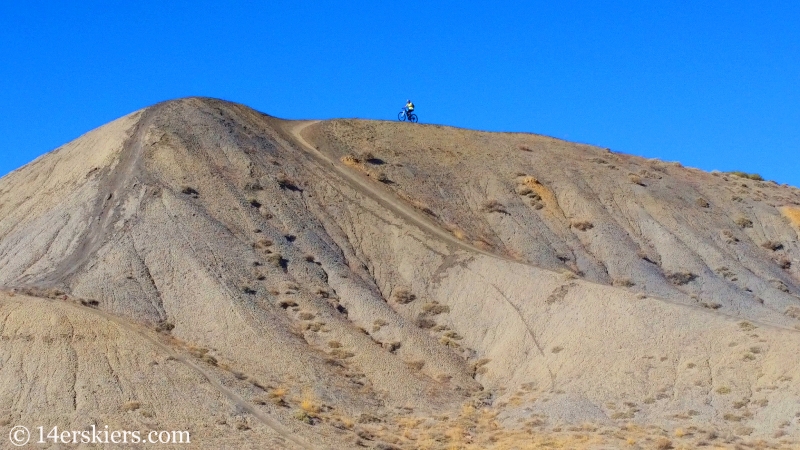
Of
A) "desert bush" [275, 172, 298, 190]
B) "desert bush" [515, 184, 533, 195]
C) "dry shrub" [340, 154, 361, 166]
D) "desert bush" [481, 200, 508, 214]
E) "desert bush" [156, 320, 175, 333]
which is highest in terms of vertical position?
"dry shrub" [340, 154, 361, 166]

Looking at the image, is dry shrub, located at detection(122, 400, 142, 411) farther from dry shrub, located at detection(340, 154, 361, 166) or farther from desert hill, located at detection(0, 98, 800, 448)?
dry shrub, located at detection(340, 154, 361, 166)

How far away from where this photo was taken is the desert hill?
36156mm

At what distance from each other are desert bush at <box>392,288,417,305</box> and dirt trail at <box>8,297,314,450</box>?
12164mm

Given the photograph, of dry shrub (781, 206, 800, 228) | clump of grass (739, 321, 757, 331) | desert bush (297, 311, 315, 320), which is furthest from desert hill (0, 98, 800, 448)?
clump of grass (739, 321, 757, 331)

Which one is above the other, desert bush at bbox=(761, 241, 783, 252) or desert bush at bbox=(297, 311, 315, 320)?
desert bush at bbox=(761, 241, 783, 252)

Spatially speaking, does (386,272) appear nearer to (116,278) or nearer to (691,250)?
(116,278)

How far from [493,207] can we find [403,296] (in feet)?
42.4

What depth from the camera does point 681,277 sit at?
54438 mm

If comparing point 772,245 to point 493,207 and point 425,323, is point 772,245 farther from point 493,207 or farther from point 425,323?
point 425,323

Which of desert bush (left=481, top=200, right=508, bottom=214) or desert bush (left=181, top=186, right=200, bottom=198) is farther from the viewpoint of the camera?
desert bush (left=481, top=200, right=508, bottom=214)

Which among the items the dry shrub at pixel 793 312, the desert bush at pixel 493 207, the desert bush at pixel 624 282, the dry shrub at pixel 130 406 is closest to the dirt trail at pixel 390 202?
the desert bush at pixel 493 207

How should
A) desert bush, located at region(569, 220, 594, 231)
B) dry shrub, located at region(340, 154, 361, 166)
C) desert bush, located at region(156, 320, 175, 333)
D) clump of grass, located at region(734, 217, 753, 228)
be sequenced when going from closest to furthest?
desert bush, located at region(156, 320, 175, 333) → desert bush, located at region(569, 220, 594, 231) → dry shrub, located at region(340, 154, 361, 166) → clump of grass, located at region(734, 217, 753, 228)

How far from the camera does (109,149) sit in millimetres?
55844

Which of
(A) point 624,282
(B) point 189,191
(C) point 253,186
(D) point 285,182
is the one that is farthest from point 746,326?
(B) point 189,191
